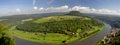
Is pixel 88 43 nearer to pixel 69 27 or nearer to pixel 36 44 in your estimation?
pixel 36 44

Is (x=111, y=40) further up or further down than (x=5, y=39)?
further down

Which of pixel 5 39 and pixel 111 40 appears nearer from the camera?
pixel 5 39

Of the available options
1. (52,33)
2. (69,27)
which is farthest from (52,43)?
(69,27)

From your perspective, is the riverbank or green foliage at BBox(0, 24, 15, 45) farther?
the riverbank

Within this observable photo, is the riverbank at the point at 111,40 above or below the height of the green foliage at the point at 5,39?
below

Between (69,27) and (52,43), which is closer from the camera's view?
(52,43)

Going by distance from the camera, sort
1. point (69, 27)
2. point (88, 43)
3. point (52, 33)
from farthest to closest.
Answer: point (69, 27) → point (52, 33) → point (88, 43)

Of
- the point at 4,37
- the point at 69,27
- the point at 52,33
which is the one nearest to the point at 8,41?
the point at 4,37

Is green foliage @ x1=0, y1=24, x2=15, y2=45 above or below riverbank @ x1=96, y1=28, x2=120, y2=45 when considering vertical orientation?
above

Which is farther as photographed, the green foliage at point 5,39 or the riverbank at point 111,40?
the riverbank at point 111,40

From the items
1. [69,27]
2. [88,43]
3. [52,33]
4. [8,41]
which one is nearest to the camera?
[8,41]

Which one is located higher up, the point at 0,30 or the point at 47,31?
the point at 0,30
